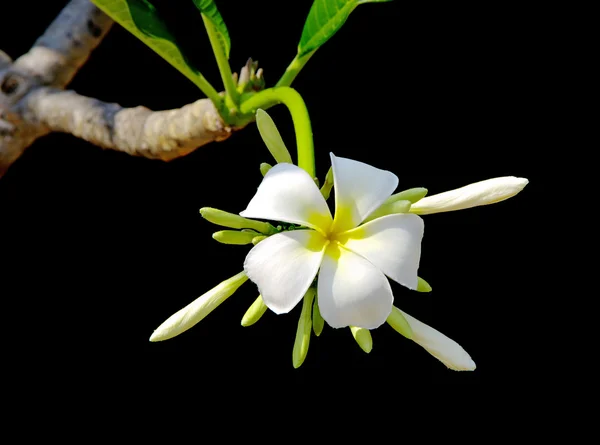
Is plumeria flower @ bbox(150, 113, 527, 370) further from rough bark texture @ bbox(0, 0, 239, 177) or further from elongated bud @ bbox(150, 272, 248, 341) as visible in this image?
rough bark texture @ bbox(0, 0, 239, 177)

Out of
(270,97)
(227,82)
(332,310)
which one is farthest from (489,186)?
(227,82)

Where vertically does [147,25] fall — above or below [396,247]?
above

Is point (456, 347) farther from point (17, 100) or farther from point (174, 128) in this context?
point (17, 100)

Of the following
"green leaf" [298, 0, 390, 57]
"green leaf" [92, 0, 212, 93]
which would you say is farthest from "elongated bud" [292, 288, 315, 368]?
"green leaf" [92, 0, 212, 93]

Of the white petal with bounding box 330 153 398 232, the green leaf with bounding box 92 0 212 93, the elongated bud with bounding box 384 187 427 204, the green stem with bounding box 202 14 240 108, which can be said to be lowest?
the white petal with bounding box 330 153 398 232

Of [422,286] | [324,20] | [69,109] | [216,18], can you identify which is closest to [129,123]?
[69,109]

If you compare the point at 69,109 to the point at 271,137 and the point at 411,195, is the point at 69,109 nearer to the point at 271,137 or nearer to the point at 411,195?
the point at 271,137
